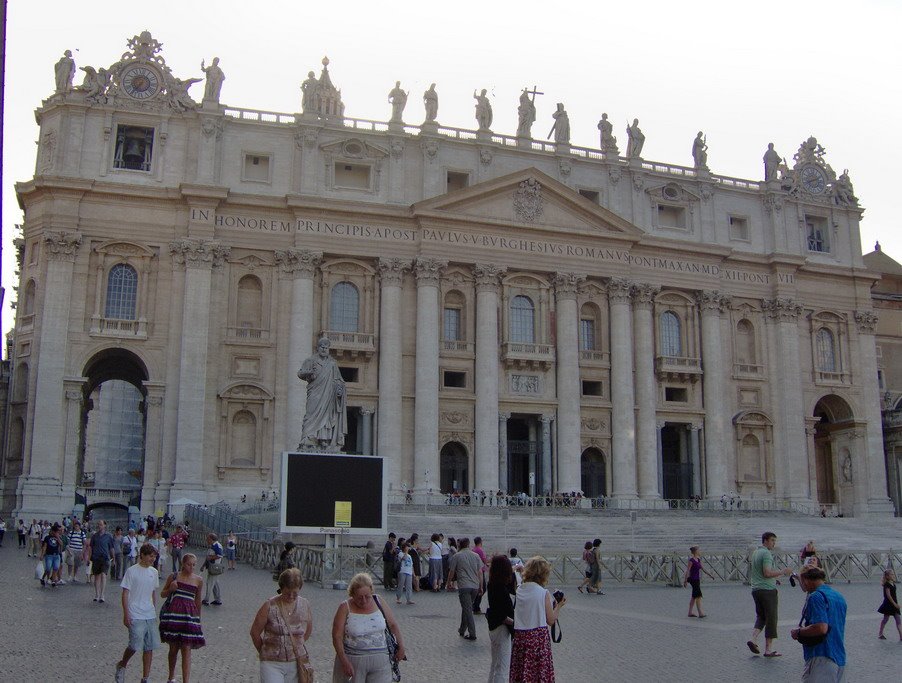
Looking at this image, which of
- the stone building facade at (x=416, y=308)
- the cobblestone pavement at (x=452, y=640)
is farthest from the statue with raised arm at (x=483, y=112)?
the cobblestone pavement at (x=452, y=640)

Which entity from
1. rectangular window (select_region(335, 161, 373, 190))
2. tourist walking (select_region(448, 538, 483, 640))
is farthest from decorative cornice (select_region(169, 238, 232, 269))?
tourist walking (select_region(448, 538, 483, 640))

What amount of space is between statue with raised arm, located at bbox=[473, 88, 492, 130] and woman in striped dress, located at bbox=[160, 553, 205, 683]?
41578 millimetres

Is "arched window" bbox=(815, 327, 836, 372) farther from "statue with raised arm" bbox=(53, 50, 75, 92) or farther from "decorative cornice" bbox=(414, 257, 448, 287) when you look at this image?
"statue with raised arm" bbox=(53, 50, 75, 92)

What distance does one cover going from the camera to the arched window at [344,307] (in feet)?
153

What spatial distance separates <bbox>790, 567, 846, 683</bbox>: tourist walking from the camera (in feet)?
30.6

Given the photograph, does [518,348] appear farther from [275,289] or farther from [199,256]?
[199,256]

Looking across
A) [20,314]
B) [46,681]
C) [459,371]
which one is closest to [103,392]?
[20,314]

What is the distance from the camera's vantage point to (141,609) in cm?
1136

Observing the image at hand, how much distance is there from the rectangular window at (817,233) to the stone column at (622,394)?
44.5 feet

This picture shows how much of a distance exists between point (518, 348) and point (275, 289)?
1183 centimetres

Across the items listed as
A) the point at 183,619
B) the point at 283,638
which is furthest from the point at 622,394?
the point at 283,638

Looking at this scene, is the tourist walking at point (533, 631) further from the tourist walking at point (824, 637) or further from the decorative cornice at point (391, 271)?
the decorative cornice at point (391, 271)

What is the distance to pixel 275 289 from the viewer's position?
45.9 m

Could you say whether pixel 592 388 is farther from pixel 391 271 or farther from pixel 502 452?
pixel 391 271
